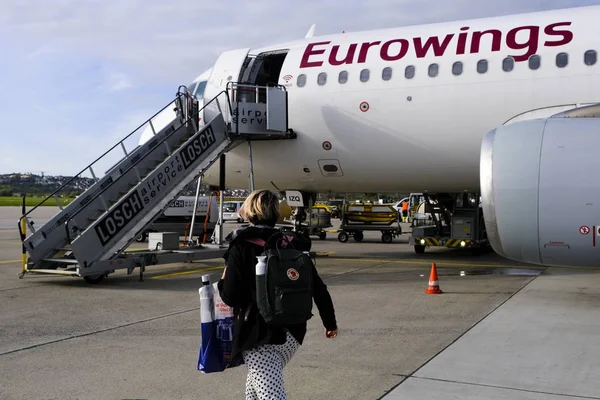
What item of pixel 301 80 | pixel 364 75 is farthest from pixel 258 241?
pixel 301 80

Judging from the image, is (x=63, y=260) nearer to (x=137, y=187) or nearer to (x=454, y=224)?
(x=137, y=187)

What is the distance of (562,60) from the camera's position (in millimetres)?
11539

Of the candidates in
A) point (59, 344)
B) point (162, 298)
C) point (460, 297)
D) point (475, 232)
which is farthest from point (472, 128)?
point (59, 344)

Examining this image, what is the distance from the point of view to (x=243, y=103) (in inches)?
553

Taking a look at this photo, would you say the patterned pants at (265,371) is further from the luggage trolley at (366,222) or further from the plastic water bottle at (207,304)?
the luggage trolley at (366,222)

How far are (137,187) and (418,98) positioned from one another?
233 inches

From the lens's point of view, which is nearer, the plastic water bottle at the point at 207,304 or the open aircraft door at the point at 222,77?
the plastic water bottle at the point at 207,304

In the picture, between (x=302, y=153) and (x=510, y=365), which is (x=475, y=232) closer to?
(x=302, y=153)

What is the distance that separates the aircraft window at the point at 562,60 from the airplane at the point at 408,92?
0.02 metres

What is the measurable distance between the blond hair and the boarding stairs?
7.72 m

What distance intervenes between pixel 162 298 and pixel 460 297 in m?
4.85

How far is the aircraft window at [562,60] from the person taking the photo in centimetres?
1152

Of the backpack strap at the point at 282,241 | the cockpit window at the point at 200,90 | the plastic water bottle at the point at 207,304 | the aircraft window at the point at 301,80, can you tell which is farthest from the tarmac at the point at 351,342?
the cockpit window at the point at 200,90

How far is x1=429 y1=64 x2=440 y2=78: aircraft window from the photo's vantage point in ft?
41.3
